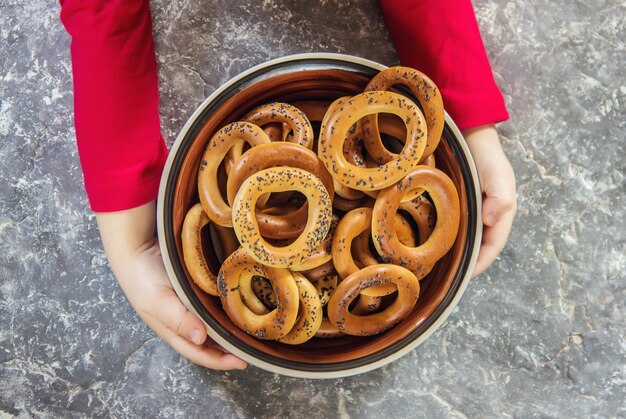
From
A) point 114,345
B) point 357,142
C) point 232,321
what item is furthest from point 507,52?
point 114,345

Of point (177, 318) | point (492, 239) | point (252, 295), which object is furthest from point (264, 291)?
point (492, 239)

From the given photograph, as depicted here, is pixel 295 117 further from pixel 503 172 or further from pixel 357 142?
pixel 503 172

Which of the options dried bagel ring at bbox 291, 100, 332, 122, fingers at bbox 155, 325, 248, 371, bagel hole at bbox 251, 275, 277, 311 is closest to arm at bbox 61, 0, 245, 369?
fingers at bbox 155, 325, 248, 371

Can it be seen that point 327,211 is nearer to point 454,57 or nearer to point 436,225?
point 436,225

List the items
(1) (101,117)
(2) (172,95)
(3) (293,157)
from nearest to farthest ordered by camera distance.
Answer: (3) (293,157), (1) (101,117), (2) (172,95)

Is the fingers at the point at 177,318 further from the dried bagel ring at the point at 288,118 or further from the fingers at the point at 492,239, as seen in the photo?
the fingers at the point at 492,239

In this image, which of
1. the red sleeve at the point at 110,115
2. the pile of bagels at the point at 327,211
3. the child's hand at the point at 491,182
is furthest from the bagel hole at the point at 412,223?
the red sleeve at the point at 110,115

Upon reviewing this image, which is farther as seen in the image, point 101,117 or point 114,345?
point 114,345
